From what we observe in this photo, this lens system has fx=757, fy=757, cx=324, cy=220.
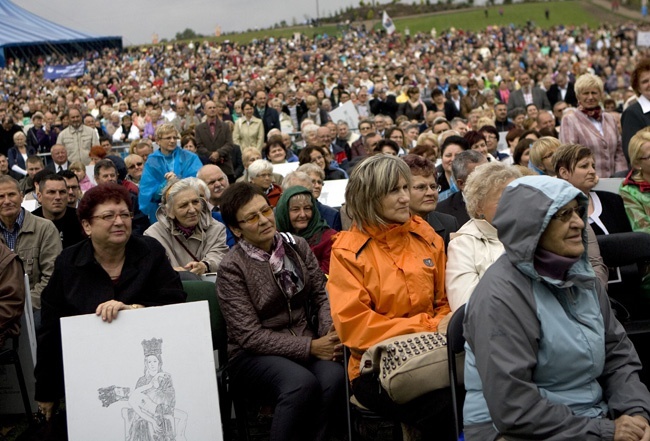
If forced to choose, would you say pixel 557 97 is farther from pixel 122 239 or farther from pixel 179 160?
pixel 122 239

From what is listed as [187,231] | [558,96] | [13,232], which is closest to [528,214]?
[187,231]

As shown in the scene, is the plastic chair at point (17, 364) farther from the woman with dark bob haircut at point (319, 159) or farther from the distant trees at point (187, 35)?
the distant trees at point (187, 35)

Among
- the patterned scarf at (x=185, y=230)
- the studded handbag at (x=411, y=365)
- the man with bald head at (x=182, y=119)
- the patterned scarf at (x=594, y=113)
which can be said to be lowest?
the studded handbag at (x=411, y=365)

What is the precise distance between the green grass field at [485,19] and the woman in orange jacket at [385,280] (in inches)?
2201

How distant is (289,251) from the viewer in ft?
14.7

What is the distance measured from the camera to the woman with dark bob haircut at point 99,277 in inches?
161

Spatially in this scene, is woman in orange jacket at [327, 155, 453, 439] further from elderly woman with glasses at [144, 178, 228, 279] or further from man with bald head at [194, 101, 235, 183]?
man with bald head at [194, 101, 235, 183]

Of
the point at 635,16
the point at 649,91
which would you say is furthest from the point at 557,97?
the point at 635,16

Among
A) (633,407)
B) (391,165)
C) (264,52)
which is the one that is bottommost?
(633,407)

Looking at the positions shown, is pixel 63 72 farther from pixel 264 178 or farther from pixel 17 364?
pixel 17 364

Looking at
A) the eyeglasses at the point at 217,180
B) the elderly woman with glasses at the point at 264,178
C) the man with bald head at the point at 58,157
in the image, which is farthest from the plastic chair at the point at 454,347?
the man with bald head at the point at 58,157

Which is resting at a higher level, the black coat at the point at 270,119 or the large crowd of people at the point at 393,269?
the black coat at the point at 270,119

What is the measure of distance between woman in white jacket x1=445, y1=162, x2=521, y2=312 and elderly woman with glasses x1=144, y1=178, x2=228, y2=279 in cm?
209

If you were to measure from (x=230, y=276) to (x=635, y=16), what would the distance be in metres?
63.7
